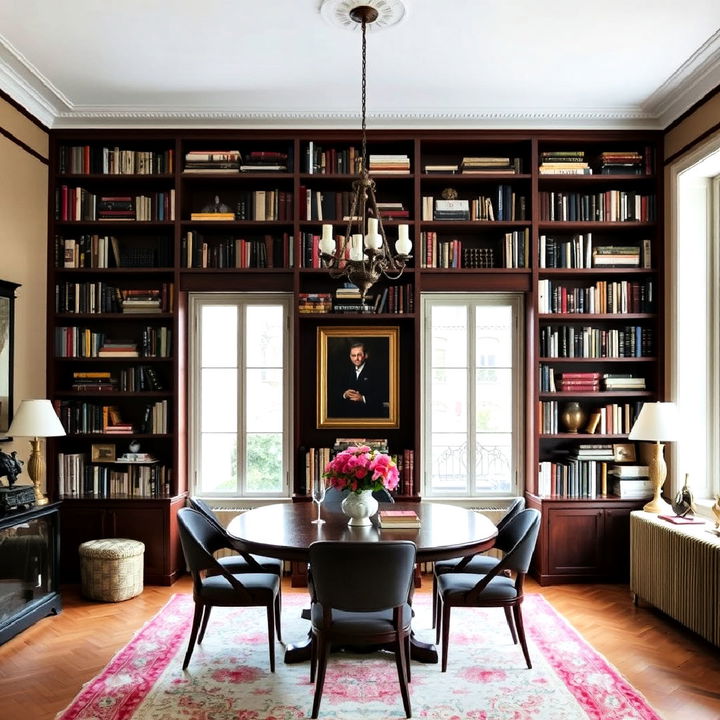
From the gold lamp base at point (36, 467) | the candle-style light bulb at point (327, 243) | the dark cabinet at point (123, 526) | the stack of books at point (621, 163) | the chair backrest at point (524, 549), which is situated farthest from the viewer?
the stack of books at point (621, 163)

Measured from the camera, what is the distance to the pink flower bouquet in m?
3.62

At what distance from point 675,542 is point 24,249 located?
187 inches

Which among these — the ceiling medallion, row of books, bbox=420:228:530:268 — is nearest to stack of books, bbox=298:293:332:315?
row of books, bbox=420:228:530:268

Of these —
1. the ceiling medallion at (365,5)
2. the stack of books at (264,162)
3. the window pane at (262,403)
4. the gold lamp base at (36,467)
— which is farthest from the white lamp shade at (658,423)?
the gold lamp base at (36,467)

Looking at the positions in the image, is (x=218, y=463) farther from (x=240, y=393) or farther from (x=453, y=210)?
(x=453, y=210)

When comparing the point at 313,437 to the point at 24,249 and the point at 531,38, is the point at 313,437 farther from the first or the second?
the point at 531,38

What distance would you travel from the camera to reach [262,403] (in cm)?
572

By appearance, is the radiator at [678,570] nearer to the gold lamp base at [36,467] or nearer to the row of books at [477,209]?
the row of books at [477,209]

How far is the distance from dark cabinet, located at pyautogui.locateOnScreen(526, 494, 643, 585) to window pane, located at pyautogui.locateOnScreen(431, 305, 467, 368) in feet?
A: 4.28

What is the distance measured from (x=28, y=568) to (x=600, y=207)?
475 centimetres

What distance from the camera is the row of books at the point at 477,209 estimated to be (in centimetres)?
550

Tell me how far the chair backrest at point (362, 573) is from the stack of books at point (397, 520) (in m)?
0.56

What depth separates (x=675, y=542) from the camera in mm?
4262

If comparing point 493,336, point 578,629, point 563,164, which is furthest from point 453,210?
point 578,629
